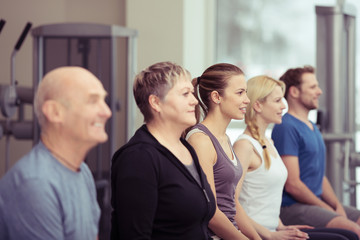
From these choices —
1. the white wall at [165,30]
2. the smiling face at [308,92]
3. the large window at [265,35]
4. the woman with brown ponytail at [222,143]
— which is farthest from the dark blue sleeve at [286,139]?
the large window at [265,35]

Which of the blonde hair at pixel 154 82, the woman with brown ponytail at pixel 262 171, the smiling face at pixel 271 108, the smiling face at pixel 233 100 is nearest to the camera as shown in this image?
the blonde hair at pixel 154 82

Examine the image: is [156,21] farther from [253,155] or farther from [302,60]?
[253,155]

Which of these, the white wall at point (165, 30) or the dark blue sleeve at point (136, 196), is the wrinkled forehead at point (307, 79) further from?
the white wall at point (165, 30)

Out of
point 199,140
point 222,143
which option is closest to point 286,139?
point 222,143

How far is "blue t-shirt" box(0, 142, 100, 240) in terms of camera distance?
38.8 inches

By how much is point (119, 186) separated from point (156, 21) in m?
3.40

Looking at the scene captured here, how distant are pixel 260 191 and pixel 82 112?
116 cm

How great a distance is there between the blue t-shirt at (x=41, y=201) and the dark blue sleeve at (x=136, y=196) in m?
0.27

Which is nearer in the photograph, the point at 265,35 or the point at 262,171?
the point at 262,171

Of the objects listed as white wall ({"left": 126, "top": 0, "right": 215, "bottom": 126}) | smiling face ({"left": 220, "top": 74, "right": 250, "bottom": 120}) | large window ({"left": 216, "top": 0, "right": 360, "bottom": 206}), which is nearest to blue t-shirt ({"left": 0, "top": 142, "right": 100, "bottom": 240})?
smiling face ({"left": 220, "top": 74, "right": 250, "bottom": 120})

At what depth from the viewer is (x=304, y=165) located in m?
2.51

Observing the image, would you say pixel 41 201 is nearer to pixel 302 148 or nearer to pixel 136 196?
pixel 136 196

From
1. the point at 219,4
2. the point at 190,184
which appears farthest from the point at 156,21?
the point at 190,184

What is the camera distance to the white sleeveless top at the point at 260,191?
6.69ft
